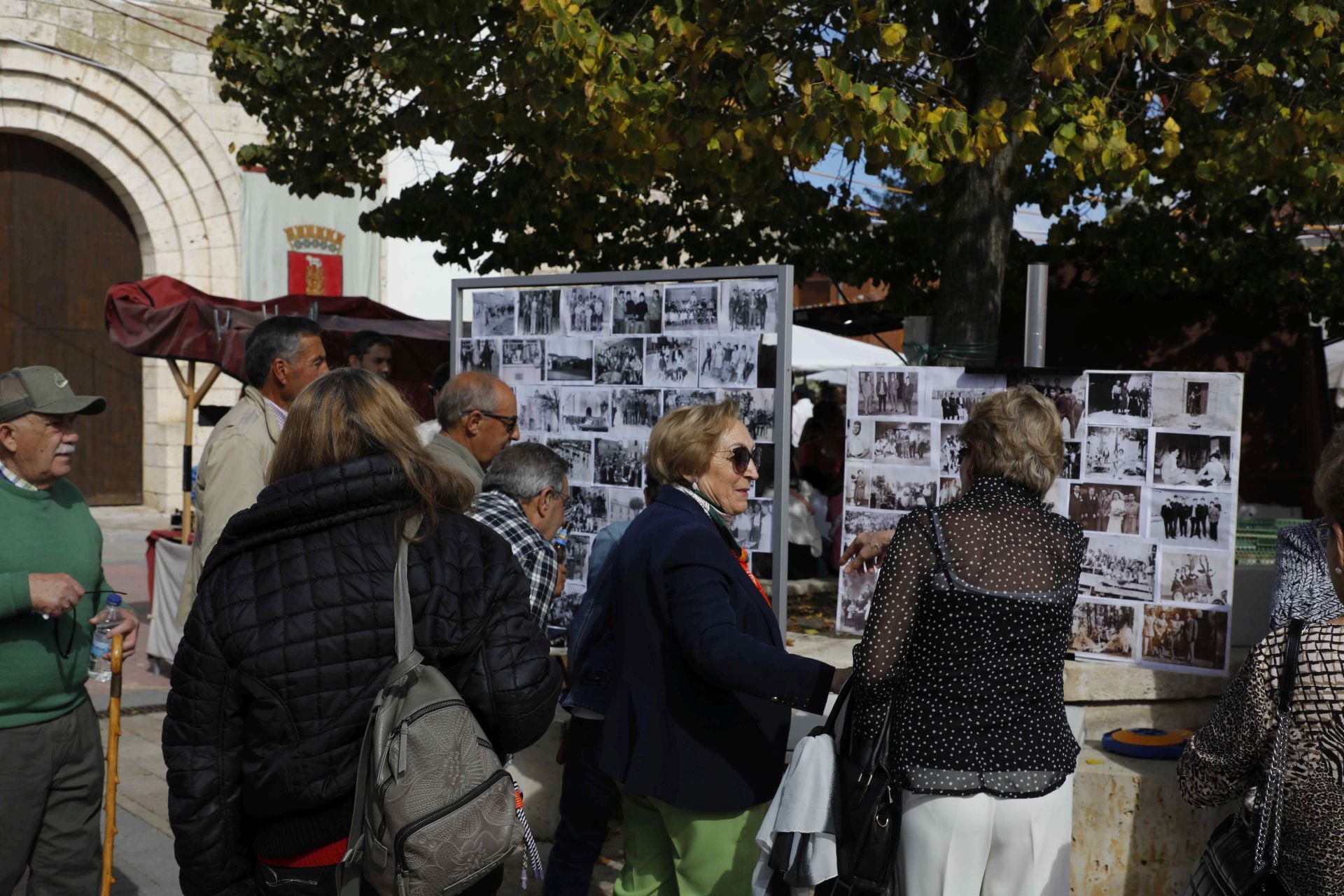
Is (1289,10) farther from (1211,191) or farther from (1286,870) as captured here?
(1286,870)

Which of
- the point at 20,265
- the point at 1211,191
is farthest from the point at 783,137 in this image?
the point at 20,265

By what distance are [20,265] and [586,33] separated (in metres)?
13.2

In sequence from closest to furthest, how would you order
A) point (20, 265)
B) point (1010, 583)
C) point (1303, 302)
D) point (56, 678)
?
point (1010, 583) < point (56, 678) < point (1303, 302) < point (20, 265)

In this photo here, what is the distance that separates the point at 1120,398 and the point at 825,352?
7135 millimetres

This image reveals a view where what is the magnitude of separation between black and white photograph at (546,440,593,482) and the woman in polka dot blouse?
2537 millimetres

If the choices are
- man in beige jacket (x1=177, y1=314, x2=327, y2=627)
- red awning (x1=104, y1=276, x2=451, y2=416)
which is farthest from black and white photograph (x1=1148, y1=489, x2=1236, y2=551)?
red awning (x1=104, y1=276, x2=451, y2=416)

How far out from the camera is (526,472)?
4.11 meters

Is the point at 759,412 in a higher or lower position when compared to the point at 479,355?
lower

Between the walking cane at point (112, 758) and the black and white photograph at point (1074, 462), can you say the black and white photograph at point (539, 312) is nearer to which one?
the black and white photograph at point (1074, 462)

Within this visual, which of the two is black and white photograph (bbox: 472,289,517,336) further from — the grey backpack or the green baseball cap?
the grey backpack

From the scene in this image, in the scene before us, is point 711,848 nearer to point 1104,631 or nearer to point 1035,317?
point 1104,631

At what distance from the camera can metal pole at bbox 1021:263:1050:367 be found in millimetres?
5078

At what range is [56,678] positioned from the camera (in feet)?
11.9

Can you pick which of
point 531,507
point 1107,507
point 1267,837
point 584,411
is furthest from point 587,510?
point 1267,837
